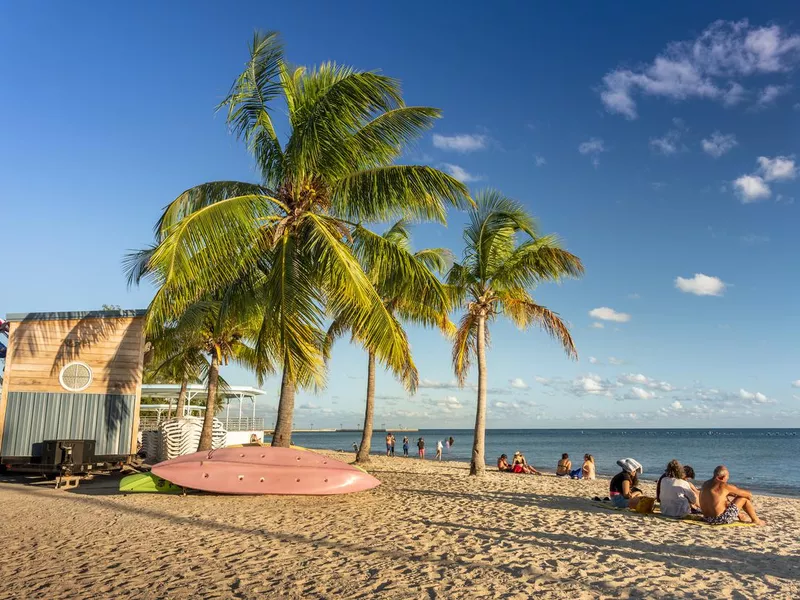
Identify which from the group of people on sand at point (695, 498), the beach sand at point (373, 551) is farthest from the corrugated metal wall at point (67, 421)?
the group of people on sand at point (695, 498)

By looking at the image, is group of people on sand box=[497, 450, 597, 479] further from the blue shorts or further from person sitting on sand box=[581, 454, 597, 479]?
the blue shorts

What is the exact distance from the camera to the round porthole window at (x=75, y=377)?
13.2m

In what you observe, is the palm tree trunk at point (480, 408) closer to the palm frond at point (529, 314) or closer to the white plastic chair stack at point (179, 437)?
the palm frond at point (529, 314)

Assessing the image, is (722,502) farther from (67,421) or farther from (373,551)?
(67,421)

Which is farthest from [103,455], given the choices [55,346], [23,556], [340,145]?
[340,145]

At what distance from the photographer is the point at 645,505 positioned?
939 cm

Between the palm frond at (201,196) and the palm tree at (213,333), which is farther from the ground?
the palm frond at (201,196)

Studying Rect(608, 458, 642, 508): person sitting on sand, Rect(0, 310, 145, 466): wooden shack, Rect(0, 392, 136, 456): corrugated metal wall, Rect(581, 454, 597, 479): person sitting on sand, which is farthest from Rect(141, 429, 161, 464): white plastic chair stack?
Rect(608, 458, 642, 508): person sitting on sand

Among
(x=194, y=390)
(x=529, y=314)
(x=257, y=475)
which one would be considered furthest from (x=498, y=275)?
(x=194, y=390)

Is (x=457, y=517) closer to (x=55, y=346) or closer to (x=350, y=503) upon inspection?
(x=350, y=503)

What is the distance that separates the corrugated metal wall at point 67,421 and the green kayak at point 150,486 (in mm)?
2472

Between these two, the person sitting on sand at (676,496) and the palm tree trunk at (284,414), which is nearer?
the person sitting on sand at (676,496)

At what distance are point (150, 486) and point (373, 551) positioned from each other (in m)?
6.45

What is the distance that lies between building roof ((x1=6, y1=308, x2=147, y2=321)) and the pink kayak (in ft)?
14.5
